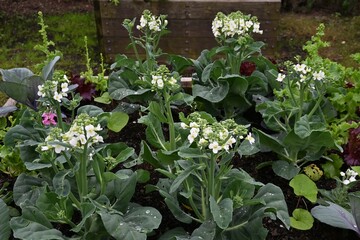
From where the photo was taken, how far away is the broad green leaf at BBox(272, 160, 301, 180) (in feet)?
6.32

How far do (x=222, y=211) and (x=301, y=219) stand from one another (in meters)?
0.44

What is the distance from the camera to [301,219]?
5.88 ft

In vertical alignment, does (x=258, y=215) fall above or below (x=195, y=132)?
below

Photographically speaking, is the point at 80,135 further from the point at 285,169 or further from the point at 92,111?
the point at 285,169

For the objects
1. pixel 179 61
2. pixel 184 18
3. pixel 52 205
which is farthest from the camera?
pixel 184 18

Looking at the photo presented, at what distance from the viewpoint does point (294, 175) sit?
1.92 metres

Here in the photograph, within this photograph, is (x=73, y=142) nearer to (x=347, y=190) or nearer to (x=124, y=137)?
(x=124, y=137)

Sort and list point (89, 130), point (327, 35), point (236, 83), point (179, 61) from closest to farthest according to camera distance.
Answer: point (89, 130) < point (236, 83) < point (179, 61) < point (327, 35)

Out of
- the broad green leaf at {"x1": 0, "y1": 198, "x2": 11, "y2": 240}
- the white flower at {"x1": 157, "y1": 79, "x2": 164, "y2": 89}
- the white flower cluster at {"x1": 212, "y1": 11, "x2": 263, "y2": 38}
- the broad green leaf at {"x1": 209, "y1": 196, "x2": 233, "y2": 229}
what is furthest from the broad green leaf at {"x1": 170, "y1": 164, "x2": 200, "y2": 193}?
the white flower cluster at {"x1": 212, "y1": 11, "x2": 263, "y2": 38}

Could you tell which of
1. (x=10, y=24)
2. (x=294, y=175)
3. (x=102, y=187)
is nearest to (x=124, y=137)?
(x=102, y=187)

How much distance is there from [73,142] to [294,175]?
96cm

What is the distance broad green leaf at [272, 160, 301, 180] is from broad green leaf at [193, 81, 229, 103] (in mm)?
383

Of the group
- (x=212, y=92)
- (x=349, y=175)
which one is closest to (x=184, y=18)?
(x=212, y=92)

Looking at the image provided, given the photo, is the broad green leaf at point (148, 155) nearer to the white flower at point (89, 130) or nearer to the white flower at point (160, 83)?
the white flower at point (160, 83)
